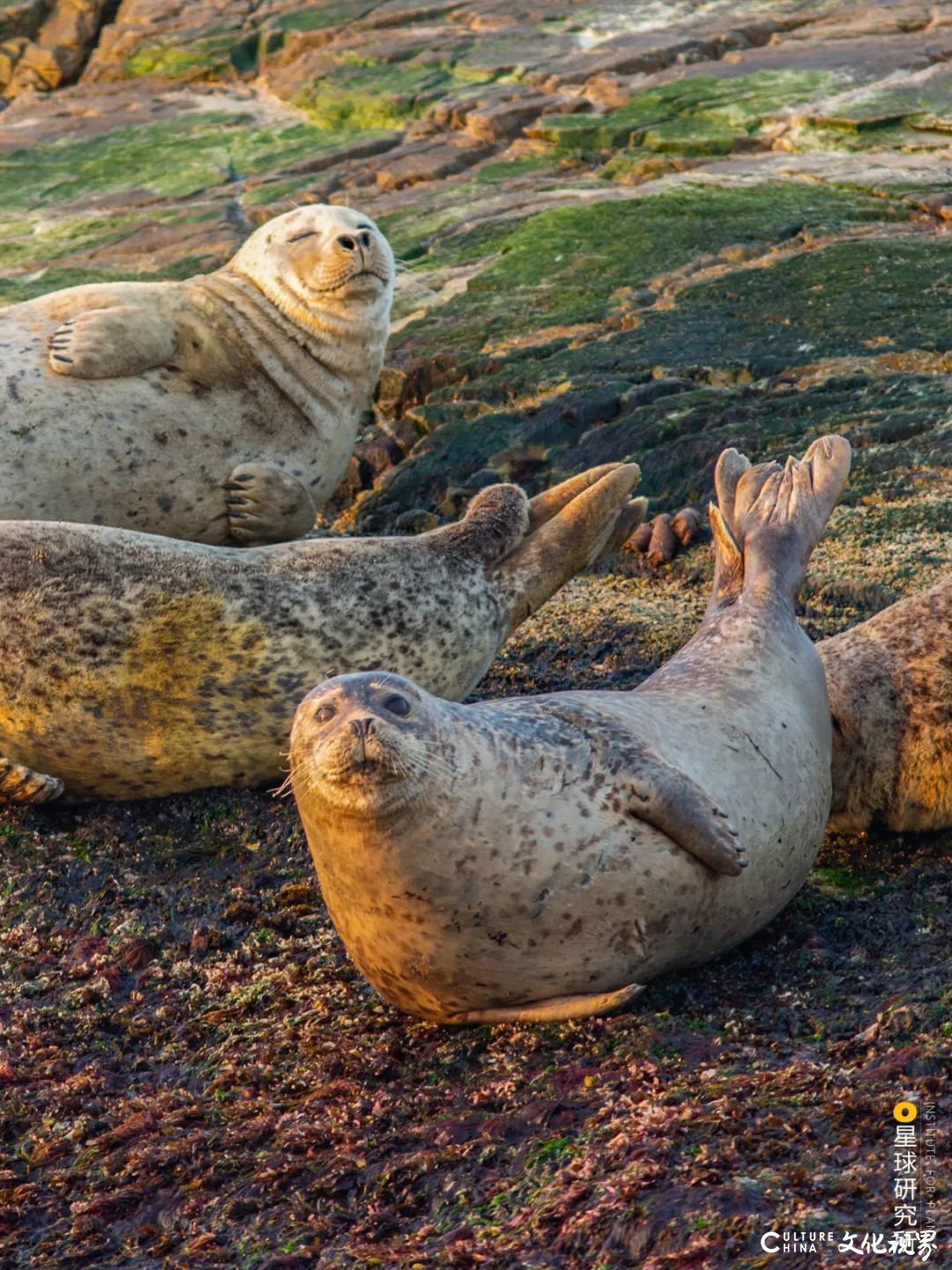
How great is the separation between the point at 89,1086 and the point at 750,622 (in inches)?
92.0

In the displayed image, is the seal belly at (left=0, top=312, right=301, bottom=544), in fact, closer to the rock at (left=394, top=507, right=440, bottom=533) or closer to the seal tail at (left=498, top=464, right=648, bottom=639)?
the rock at (left=394, top=507, right=440, bottom=533)

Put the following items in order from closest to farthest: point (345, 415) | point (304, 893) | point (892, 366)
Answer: point (304, 893) → point (345, 415) → point (892, 366)

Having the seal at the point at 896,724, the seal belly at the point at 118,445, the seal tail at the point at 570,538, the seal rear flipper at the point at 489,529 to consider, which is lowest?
the seal at the point at 896,724

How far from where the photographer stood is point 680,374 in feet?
27.2

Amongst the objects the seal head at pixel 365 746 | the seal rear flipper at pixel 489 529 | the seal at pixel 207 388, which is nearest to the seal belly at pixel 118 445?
the seal at pixel 207 388

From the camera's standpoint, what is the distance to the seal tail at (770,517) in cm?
545

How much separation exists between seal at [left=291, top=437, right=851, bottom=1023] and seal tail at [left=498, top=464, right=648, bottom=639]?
150 centimetres

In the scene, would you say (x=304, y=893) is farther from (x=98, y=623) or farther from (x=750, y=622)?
(x=750, y=622)

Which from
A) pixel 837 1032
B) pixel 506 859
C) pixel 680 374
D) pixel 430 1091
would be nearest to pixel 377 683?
pixel 506 859

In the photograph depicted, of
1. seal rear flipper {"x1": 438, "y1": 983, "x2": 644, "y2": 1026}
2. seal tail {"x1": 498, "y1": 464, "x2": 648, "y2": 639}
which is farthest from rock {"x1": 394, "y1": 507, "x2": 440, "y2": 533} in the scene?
seal rear flipper {"x1": 438, "y1": 983, "x2": 644, "y2": 1026}

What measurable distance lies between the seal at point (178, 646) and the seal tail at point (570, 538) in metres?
0.30

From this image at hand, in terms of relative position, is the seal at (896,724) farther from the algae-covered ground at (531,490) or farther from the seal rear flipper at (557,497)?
the seal rear flipper at (557,497)

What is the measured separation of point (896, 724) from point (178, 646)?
7.35ft

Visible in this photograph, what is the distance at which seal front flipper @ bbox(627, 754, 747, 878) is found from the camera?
410cm
